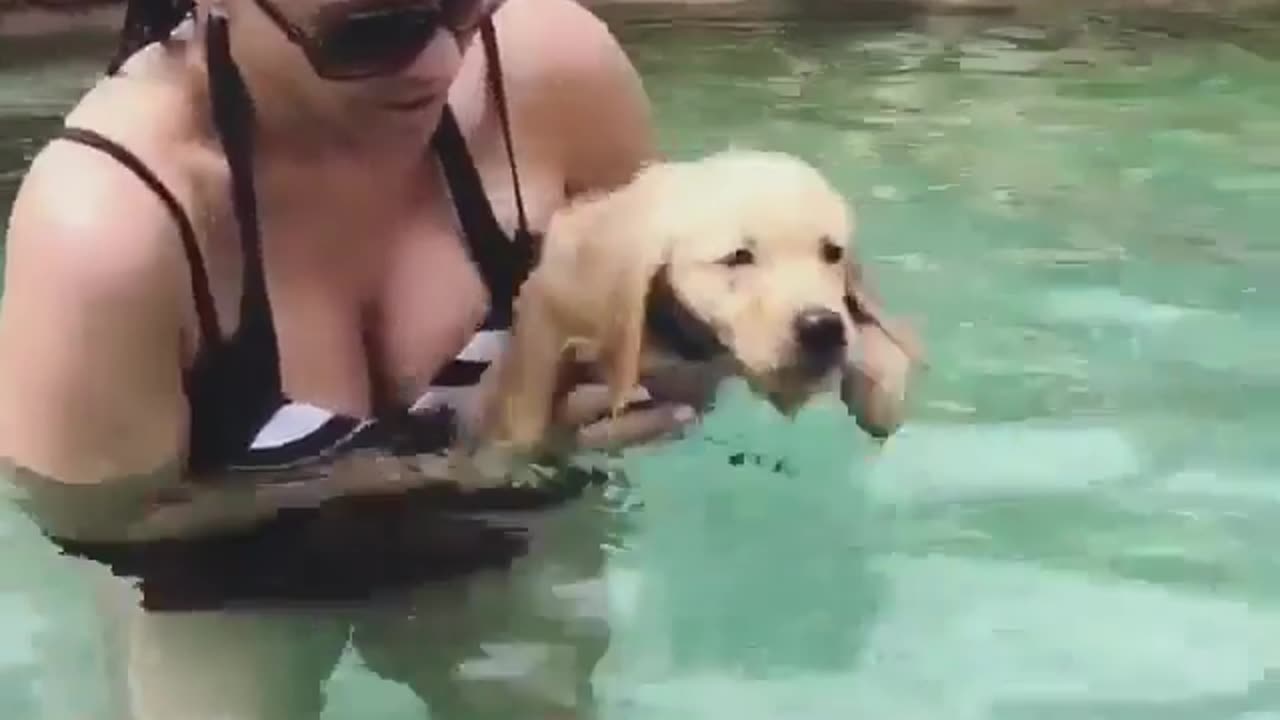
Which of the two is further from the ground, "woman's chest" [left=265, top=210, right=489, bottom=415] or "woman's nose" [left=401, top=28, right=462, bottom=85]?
"woman's nose" [left=401, top=28, right=462, bottom=85]

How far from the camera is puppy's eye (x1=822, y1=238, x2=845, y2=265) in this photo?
164 cm

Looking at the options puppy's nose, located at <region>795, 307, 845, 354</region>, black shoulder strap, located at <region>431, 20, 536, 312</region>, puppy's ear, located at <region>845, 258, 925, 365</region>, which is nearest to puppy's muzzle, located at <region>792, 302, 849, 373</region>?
puppy's nose, located at <region>795, 307, 845, 354</region>

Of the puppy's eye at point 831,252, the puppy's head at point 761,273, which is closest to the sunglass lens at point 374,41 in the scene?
the puppy's head at point 761,273

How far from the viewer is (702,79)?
5.23 meters

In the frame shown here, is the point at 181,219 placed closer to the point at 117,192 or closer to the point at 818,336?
the point at 117,192

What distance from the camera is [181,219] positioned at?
5.46ft

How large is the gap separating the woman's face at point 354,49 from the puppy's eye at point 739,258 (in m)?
0.31

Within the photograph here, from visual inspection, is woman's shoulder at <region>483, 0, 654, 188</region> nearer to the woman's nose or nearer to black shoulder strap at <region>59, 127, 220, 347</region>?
the woman's nose

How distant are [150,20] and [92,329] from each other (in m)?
0.31

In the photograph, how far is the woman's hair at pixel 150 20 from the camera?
177 centimetres

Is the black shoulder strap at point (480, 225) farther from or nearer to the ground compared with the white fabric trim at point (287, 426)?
farther from the ground

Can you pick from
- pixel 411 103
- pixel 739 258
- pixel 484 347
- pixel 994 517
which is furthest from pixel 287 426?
pixel 994 517

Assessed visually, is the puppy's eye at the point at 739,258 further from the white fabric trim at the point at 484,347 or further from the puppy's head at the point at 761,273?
the white fabric trim at the point at 484,347

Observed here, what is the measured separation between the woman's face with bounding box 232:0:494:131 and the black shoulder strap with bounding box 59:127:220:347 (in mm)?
135
